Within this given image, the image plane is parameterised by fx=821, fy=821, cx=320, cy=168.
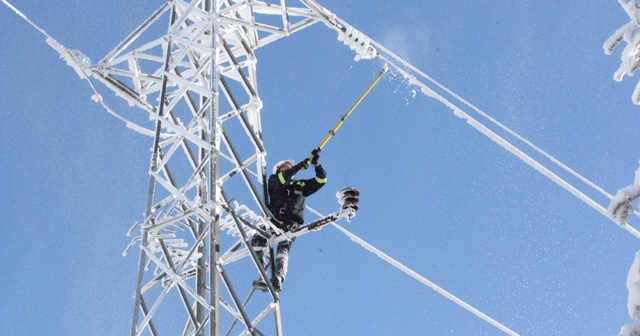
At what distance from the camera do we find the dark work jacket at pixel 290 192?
37.1 ft

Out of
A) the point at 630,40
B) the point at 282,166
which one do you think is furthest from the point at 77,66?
the point at 630,40

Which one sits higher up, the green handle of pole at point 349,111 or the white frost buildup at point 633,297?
the green handle of pole at point 349,111

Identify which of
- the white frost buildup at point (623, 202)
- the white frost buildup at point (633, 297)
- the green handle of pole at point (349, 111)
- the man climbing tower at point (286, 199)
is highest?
the green handle of pole at point (349, 111)

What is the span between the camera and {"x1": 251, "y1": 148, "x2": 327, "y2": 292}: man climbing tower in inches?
432

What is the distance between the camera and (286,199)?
1138cm

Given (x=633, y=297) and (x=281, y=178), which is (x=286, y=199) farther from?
(x=633, y=297)

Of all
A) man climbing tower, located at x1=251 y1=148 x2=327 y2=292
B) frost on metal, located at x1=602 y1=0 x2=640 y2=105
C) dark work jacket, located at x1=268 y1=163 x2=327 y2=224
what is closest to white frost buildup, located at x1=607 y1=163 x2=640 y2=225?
frost on metal, located at x1=602 y1=0 x2=640 y2=105

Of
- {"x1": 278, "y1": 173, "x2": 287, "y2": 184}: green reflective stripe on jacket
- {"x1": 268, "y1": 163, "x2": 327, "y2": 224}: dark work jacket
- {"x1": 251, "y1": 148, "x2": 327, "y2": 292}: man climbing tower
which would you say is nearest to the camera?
{"x1": 251, "y1": 148, "x2": 327, "y2": 292}: man climbing tower

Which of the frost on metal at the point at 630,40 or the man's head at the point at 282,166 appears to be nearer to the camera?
the frost on metal at the point at 630,40

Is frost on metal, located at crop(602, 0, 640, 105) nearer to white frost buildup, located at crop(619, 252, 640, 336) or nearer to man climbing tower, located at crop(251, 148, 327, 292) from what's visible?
white frost buildup, located at crop(619, 252, 640, 336)

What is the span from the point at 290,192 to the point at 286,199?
0.44 ft

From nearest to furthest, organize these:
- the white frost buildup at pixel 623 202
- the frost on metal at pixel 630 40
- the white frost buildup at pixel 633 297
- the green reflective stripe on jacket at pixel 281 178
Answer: the white frost buildup at pixel 633 297 → the white frost buildup at pixel 623 202 → the frost on metal at pixel 630 40 → the green reflective stripe on jacket at pixel 281 178

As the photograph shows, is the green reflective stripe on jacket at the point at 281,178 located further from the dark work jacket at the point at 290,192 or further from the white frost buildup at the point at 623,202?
the white frost buildup at the point at 623,202

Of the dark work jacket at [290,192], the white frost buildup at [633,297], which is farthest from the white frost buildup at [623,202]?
the dark work jacket at [290,192]
